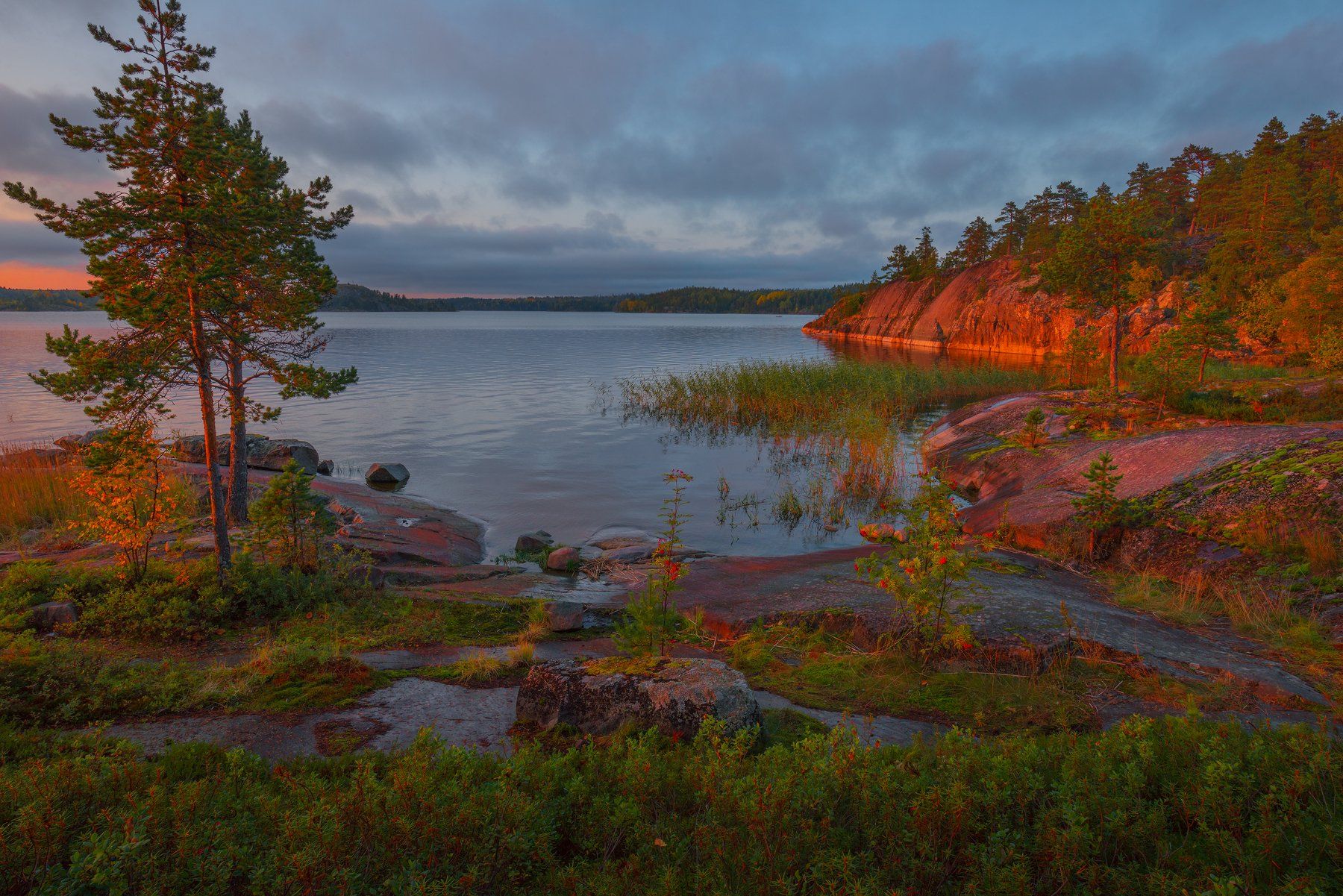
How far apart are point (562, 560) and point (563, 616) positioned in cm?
416

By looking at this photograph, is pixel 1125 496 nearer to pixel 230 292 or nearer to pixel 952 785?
pixel 952 785

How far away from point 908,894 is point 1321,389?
20918 millimetres

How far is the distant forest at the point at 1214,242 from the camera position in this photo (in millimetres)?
20453

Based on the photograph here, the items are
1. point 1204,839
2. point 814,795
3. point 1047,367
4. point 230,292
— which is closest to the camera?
point 1204,839

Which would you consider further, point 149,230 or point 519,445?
point 519,445

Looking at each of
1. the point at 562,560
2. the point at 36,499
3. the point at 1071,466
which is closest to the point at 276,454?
the point at 36,499

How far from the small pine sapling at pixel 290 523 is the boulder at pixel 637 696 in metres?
5.31

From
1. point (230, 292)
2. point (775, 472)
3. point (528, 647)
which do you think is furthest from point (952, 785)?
point (775, 472)

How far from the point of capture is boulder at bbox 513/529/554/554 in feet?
46.5

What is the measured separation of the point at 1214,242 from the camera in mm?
52906

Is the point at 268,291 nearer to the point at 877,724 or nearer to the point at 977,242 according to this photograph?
the point at 877,724

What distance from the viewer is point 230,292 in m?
8.64

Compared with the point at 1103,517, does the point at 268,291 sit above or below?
above

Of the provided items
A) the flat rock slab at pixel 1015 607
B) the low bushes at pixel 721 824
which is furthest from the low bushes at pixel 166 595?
the flat rock slab at pixel 1015 607
